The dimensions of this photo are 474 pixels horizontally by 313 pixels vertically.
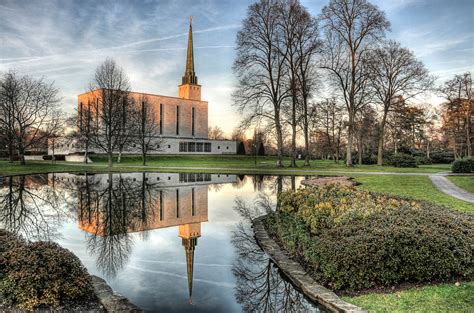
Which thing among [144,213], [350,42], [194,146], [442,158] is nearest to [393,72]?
[350,42]

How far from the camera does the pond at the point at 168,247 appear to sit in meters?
4.95

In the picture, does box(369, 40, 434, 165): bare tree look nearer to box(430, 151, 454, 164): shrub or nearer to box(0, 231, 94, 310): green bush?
box(430, 151, 454, 164): shrub

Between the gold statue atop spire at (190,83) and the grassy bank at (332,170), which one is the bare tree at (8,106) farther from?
the gold statue atop spire at (190,83)

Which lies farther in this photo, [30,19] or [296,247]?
[30,19]

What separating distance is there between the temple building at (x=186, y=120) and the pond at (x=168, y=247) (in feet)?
170

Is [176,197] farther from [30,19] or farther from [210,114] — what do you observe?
[210,114]

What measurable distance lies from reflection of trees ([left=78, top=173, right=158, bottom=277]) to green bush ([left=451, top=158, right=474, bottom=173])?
2280 centimetres

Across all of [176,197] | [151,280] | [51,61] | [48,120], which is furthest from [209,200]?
[48,120]

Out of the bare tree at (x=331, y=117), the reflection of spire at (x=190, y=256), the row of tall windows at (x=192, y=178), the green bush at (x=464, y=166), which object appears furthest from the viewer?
the bare tree at (x=331, y=117)

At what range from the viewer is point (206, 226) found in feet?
30.4

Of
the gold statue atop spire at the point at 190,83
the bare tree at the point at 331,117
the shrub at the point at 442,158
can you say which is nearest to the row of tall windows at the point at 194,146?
the gold statue atop spire at the point at 190,83

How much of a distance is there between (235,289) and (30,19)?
1607cm

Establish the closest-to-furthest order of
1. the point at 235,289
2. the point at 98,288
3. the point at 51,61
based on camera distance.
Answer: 1. the point at 98,288
2. the point at 235,289
3. the point at 51,61

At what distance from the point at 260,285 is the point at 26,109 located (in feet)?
136
